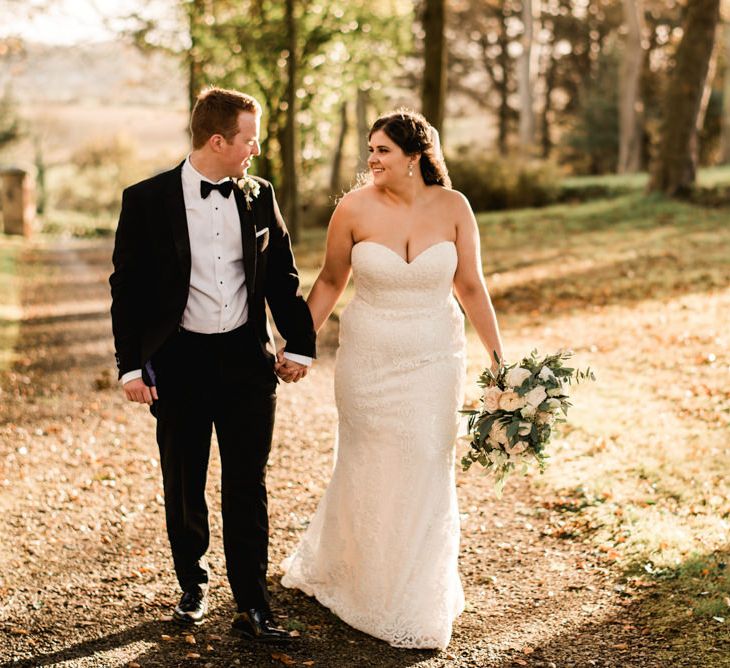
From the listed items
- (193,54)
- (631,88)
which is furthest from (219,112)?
(631,88)

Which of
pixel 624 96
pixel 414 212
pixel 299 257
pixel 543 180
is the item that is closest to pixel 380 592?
pixel 414 212

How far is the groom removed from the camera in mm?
4234

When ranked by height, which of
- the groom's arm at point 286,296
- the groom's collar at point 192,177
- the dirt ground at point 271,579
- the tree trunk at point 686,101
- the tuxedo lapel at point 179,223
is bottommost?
the dirt ground at point 271,579

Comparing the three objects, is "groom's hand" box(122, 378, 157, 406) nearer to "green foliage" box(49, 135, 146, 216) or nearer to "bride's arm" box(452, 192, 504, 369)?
"bride's arm" box(452, 192, 504, 369)

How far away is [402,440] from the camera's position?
187 inches

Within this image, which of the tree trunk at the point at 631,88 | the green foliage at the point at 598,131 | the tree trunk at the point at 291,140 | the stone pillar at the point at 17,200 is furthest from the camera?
the green foliage at the point at 598,131

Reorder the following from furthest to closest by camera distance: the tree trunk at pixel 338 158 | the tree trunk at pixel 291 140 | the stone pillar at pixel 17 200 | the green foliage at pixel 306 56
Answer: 1. the tree trunk at pixel 338 158
2. the stone pillar at pixel 17 200
3. the green foliage at pixel 306 56
4. the tree trunk at pixel 291 140

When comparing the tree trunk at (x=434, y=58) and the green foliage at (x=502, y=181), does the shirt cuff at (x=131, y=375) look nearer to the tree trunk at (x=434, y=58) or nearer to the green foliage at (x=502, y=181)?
the tree trunk at (x=434, y=58)

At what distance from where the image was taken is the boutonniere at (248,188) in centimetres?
428

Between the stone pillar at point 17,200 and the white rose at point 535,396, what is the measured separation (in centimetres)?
2668

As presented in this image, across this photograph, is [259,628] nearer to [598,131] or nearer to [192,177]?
[192,177]

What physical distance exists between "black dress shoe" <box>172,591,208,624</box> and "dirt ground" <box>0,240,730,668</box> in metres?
0.06

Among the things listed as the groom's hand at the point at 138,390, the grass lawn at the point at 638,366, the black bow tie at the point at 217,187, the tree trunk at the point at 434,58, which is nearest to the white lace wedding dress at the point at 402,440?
the black bow tie at the point at 217,187

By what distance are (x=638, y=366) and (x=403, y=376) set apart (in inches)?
252
